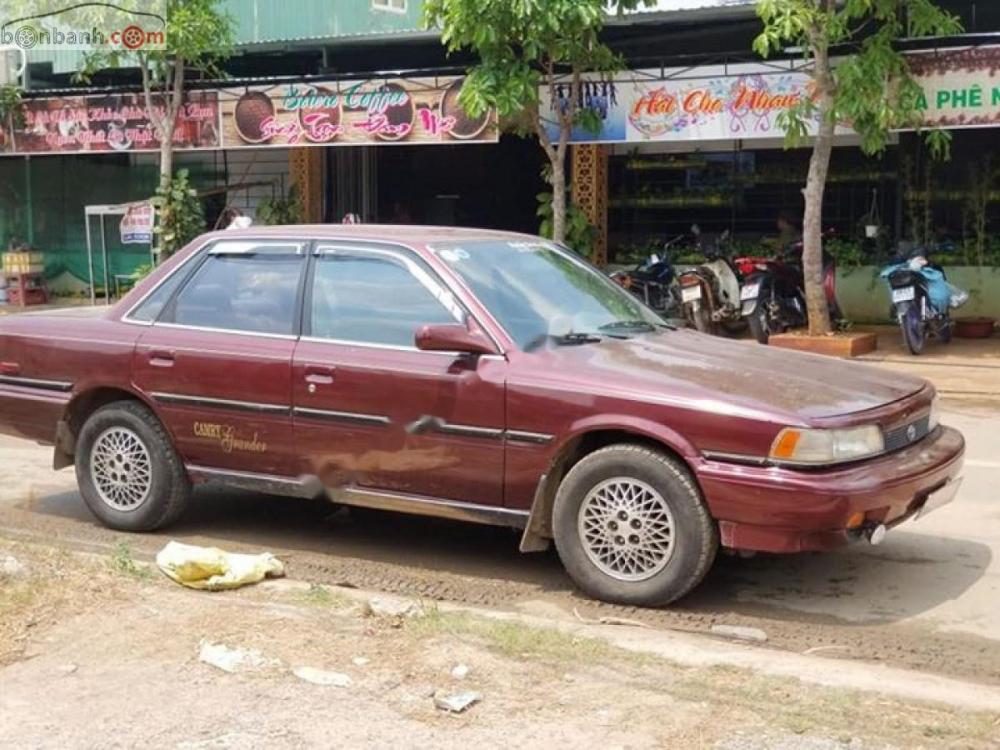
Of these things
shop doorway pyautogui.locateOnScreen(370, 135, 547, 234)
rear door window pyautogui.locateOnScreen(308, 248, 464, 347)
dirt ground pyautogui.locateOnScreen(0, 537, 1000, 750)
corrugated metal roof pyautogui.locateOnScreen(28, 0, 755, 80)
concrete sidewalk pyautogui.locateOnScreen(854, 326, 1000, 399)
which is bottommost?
concrete sidewalk pyautogui.locateOnScreen(854, 326, 1000, 399)

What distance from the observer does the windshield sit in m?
5.76

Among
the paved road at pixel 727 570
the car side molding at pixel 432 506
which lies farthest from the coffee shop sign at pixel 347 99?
the car side molding at pixel 432 506

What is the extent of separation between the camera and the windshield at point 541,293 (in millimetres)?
5758

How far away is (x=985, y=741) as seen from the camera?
3.79 meters

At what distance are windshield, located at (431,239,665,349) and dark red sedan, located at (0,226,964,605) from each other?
0.05 feet

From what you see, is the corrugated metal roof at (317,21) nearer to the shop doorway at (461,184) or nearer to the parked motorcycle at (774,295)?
the shop doorway at (461,184)

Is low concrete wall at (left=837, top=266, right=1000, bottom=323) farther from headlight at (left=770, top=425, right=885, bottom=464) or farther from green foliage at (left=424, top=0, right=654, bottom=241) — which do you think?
headlight at (left=770, top=425, right=885, bottom=464)

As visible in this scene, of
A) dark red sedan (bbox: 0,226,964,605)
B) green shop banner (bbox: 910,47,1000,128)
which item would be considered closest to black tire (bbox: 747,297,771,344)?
green shop banner (bbox: 910,47,1000,128)

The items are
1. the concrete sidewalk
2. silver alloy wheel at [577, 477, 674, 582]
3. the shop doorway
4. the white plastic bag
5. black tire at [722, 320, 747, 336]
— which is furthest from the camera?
the shop doorway

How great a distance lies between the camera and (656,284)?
1507 cm

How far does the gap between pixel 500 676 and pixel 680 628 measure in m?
1.10

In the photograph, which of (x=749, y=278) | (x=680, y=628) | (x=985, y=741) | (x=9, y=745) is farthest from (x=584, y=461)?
(x=749, y=278)

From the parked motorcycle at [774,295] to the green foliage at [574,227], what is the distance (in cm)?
210

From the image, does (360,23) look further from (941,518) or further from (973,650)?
(973,650)
